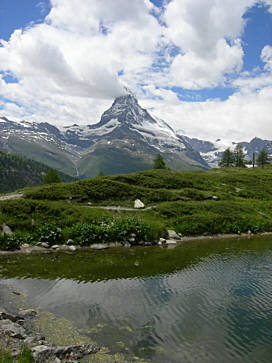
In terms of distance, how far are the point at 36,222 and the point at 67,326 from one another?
64.7 ft

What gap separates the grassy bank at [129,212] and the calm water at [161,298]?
170 inches

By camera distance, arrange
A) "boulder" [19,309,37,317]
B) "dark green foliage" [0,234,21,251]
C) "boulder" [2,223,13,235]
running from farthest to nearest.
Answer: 1. "boulder" [2,223,13,235]
2. "dark green foliage" [0,234,21,251]
3. "boulder" [19,309,37,317]

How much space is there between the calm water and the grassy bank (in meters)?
4.33

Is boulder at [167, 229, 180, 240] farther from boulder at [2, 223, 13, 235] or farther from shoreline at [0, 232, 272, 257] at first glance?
boulder at [2, 223, 13, 235]

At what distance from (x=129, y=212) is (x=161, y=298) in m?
21.9

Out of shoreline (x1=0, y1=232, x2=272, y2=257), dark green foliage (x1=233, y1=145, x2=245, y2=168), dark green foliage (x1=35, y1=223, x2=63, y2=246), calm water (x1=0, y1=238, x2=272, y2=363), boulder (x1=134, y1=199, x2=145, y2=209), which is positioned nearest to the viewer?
calm water (x1=0, y1=238, x2=272, y2=363)

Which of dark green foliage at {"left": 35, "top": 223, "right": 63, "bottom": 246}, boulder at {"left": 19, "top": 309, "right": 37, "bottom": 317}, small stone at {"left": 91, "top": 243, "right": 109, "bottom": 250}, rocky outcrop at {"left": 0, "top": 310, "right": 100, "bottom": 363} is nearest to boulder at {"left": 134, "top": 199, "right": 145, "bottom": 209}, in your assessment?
small stone at {"left": 91, "top": 243, "right": 109, "bottom": 250}

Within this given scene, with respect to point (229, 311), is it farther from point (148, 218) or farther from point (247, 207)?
point (247, 207)

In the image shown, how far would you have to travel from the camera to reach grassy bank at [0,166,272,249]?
3067 centimetres

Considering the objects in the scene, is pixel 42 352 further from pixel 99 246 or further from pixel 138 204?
pixel 138 204

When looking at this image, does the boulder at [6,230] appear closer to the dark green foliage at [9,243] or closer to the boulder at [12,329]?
the dark green foliage at [9,243]

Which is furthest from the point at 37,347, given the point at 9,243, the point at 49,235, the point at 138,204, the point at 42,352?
the point at 138,204

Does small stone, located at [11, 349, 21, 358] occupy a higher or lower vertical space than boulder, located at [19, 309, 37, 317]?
higher

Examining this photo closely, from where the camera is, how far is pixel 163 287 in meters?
19.0
